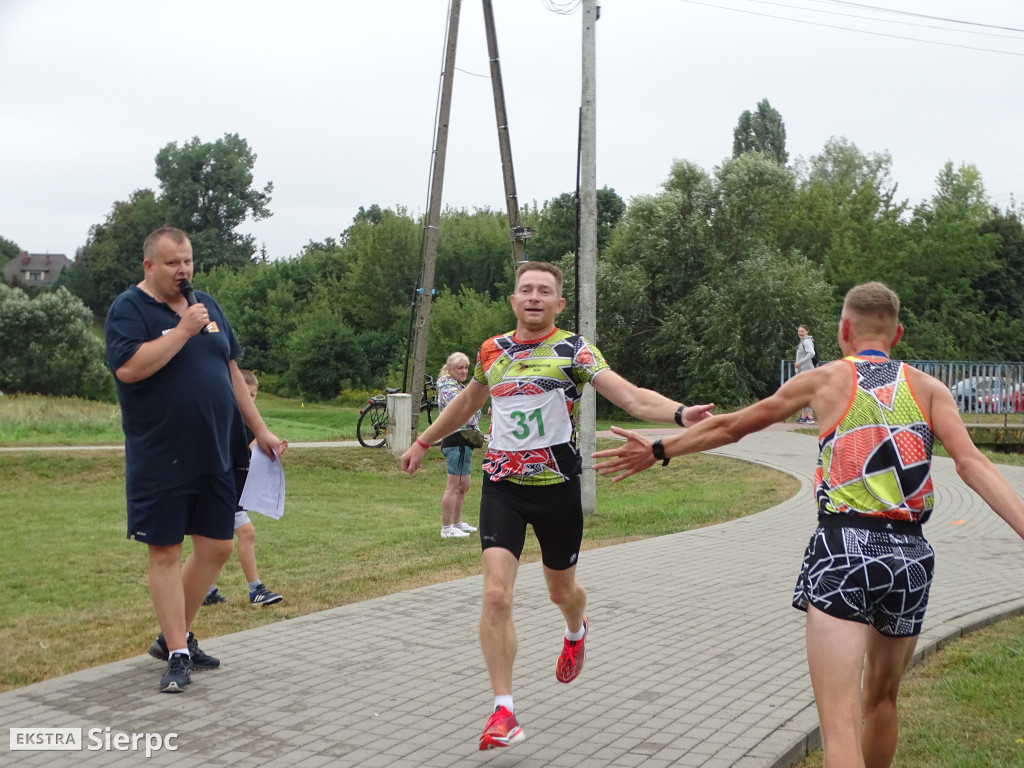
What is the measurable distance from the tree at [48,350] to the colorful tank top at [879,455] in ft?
155

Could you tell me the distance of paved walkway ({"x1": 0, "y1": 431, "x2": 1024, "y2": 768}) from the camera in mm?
4547

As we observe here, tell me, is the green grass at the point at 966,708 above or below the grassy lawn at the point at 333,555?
above

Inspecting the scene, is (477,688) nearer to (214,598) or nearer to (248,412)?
(248,412)

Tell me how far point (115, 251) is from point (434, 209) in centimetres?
7484

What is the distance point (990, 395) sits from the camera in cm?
2552

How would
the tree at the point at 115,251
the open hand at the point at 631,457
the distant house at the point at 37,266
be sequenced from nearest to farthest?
the open hand at the point at 631,457 < the tree at the point at 115,251 < the distant house at the point at 37,266

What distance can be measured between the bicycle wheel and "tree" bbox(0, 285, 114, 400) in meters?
29.0

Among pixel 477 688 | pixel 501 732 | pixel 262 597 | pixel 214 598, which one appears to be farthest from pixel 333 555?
pixel 501 732

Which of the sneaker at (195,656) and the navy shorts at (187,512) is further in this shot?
the sneaker at (195,656)

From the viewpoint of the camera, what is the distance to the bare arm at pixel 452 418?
5.29 meters

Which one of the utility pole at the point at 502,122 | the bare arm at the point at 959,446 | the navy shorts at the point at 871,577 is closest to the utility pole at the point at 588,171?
the utility pole at the point at 502,122

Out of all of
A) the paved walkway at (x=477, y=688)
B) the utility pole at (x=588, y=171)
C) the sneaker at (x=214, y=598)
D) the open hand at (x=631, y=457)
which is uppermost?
the utility pole at (x=588, y=171)

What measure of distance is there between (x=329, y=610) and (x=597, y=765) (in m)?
3.36

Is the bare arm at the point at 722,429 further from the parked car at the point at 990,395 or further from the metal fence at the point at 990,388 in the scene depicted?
the parked car at the point at 990,395
